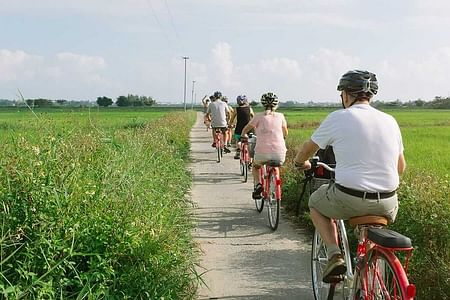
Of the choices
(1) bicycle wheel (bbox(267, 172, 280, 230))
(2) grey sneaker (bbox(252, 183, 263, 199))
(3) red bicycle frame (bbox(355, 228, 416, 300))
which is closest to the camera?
(3) red bicycle frame (bbox(355, 228, 416, 300))

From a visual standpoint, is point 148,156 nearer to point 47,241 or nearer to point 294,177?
point 294,177

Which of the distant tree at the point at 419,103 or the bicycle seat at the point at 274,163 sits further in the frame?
the distant tree at the point at 419,103

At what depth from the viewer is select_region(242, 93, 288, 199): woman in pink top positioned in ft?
25.4

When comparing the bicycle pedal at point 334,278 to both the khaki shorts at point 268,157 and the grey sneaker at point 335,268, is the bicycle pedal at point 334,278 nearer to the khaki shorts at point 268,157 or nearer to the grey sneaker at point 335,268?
the grey sneaker at point 335,268

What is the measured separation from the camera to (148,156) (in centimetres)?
880

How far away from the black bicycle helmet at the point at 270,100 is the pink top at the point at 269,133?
0.14 metres

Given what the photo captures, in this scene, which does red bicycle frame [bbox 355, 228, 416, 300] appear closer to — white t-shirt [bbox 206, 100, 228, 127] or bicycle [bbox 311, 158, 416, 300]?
bicycle [bbox 311, 158, 416, 300]

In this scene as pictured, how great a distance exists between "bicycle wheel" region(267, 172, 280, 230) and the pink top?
15.0 inches

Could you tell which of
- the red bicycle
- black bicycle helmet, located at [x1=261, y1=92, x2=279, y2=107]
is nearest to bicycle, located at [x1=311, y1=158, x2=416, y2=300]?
black bicycle helmet, located at [x1=261, y1=92, x2=279, y2=107]

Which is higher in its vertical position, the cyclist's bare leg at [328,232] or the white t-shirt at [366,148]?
the white t-shirt at [366,148]

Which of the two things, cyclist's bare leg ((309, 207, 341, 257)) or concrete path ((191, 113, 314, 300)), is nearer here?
cyclist's bare leg ((309, 207, 341, 257))

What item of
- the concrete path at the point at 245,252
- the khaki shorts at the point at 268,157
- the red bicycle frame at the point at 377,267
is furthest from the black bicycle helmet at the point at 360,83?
the khaki shorts at the point at 268,157

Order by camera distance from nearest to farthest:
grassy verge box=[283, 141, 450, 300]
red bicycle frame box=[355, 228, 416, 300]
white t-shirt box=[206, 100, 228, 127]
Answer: red bicycle frame box=[355, 228, 416, 300] < grassy verge box=[283, 141, 450, 300] < white t-shirt box=[206, 100, 228, 127]

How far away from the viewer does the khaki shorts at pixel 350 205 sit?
3.57 m
